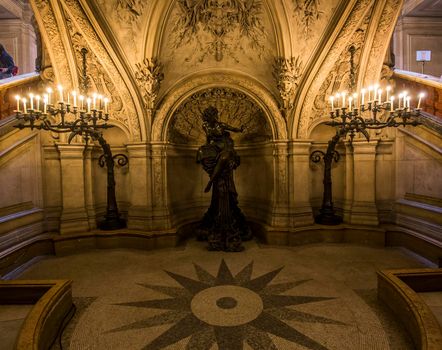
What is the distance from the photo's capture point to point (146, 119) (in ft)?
19.3

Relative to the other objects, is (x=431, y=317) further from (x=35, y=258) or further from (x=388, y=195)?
(x=35, y=258)

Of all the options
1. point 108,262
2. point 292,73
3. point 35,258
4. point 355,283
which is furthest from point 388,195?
point 35,258

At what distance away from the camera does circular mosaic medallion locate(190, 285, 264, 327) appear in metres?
3.09

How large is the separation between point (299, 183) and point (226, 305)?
3530 mm

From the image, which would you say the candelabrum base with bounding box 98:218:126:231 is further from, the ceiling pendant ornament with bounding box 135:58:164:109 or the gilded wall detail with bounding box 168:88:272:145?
the ceiling pendant ornament with bounding box 135:58:164:109

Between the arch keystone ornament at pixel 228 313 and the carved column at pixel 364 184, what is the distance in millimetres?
2783

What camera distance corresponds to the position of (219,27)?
5.55 m

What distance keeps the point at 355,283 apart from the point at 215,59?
5.22 metres

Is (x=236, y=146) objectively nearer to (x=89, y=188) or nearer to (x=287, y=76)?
(x=287, y=76)

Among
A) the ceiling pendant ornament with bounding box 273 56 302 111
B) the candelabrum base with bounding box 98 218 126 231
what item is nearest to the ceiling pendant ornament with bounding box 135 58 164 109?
the ceiling pendant ornament with bounding box 273 56 302 111

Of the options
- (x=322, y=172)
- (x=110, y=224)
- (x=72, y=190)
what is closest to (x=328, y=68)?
(x=322, y=172)

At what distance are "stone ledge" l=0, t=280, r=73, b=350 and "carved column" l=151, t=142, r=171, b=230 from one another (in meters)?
2.67

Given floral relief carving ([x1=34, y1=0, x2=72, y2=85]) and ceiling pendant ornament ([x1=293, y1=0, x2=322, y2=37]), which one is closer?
floral relief carving ([x1=34, y1=0, x2=72, y2=85])

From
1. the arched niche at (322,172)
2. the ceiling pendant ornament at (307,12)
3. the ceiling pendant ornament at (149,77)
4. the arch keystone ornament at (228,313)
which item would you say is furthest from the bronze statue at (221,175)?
the ceiling pendant ornament at (307,12)
